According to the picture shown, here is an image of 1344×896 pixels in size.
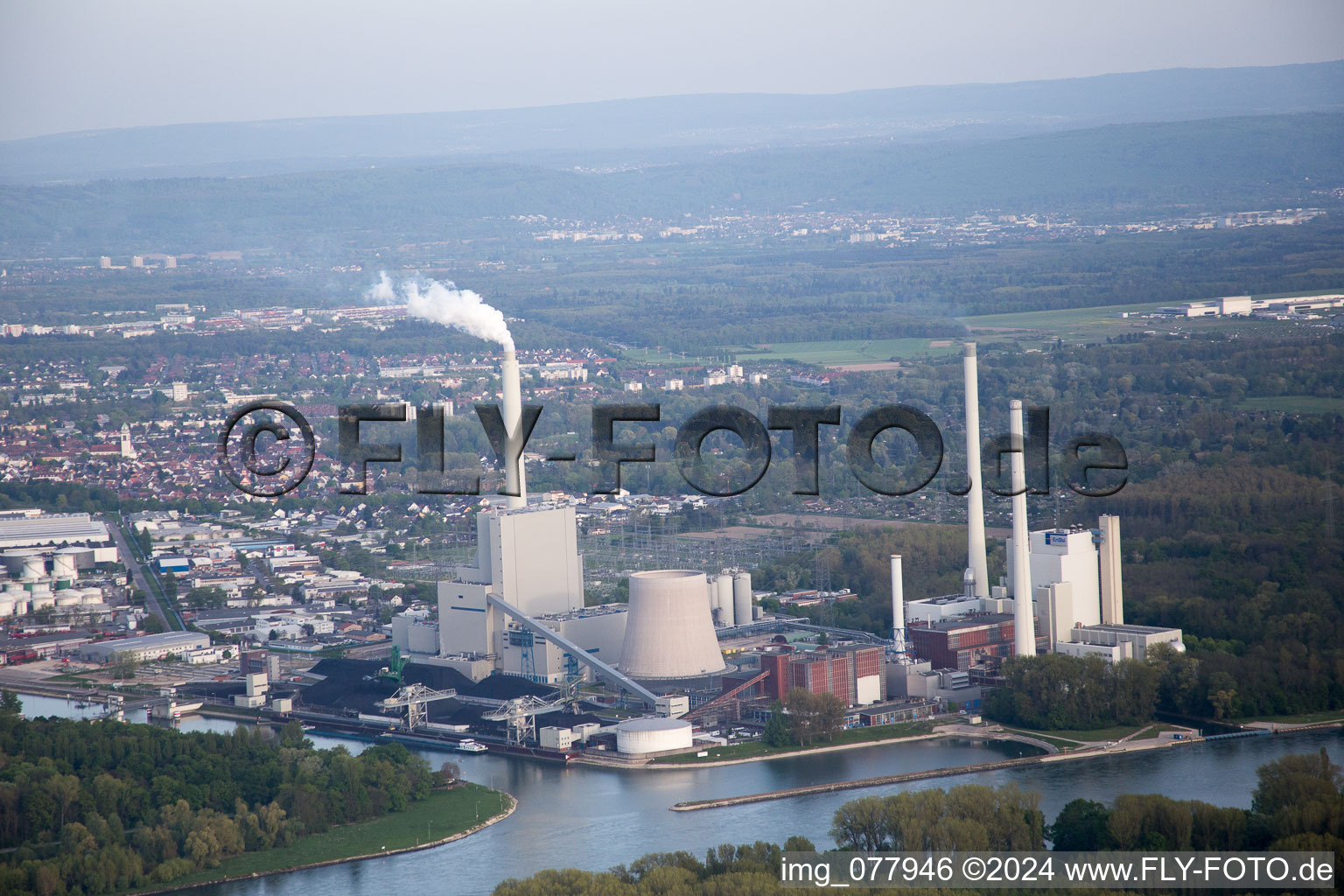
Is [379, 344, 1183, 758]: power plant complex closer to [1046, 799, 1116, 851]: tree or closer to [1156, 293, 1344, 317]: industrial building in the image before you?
[1046, 799, 1116, 851]: tree

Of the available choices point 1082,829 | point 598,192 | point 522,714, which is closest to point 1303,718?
point 1082,829

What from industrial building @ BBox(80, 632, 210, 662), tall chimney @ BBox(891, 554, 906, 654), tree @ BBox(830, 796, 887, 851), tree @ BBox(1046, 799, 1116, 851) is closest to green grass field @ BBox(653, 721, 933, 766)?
tall chimney @ BBox(891, 554, 906, 654)

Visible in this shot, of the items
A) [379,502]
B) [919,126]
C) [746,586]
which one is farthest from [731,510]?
[919,126]

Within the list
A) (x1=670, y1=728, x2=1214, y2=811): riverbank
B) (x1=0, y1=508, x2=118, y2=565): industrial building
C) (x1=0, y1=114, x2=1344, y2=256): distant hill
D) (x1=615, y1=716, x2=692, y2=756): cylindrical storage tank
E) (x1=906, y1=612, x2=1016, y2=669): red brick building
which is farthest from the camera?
(x1=0, y1=114, x2=1344, y2=256): distant hill

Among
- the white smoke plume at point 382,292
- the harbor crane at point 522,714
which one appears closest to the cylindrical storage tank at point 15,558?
the harbor crane at point 522,714

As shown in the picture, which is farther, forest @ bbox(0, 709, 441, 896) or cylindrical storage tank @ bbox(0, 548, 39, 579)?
cylindrical storage tank @ bbox(0, 548, 39, 579)

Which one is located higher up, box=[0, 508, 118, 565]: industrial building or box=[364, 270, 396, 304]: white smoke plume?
box=[364, 270, 396, 304]: white smoke plume

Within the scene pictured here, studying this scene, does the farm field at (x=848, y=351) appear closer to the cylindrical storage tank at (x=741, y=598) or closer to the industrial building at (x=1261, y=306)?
the industrial building at (x=1261, y=306)
